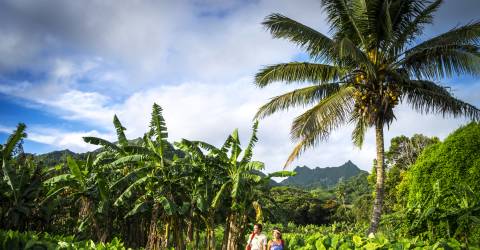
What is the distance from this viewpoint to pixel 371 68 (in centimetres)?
1067

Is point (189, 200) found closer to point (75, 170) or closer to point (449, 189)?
point (75, 170)

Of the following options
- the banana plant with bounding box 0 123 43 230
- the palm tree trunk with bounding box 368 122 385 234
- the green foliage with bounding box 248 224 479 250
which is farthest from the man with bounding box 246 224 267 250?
the banana plant with bounding box 0 123 43 230

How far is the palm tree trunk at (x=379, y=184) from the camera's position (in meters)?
10.9

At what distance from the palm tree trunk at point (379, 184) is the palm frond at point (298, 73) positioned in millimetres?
2093

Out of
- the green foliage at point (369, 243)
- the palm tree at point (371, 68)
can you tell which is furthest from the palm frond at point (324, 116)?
the green foliage at point (369, 243)

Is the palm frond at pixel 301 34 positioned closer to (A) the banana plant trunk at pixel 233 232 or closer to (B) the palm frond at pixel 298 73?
(B) the palm frond at pixel 298 73

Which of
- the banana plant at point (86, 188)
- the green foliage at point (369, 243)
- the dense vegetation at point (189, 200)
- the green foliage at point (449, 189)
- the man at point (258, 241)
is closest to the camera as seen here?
the green foliage at point (369, 243)

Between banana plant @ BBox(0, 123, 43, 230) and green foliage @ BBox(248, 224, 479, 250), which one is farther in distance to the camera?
banana plant @ BBox(0, 123, 43, 230)

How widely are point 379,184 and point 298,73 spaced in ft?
13.1

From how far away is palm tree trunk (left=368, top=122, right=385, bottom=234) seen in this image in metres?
10.9

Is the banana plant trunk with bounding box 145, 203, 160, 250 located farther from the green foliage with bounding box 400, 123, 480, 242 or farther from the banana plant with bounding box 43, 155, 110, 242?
the green foliage with bounding box 400, 123, 480, 242

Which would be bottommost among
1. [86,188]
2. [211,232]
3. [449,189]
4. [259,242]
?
[259,242]

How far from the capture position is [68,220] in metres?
14.0

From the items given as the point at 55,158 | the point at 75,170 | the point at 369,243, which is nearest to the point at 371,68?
the point at 369,243
